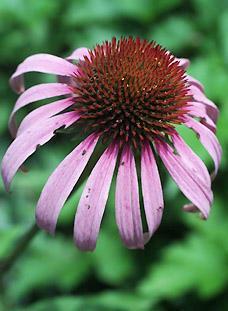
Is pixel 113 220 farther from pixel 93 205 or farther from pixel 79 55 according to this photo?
pixel 93 205

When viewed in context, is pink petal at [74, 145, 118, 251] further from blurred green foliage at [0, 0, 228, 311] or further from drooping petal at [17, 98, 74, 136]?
blurred green foliage at [0, 0, 228, 311]

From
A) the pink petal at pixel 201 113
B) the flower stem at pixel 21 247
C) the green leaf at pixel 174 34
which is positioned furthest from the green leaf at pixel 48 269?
the pink petal at pixel 201 113

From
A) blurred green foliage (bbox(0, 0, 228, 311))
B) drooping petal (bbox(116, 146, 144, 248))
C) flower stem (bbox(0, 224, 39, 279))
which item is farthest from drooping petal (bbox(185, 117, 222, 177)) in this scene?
blurred green foliage (bbox(0, 0, 228, 311))

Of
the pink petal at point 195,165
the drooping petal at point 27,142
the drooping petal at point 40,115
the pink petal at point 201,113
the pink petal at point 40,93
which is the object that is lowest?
the pink petal at point 195,165

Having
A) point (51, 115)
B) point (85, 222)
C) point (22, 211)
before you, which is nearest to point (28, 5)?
point (22, 211)

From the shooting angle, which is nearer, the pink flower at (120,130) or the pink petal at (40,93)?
the pink flower at (120,130)

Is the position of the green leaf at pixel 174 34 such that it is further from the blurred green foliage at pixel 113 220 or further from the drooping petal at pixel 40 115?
the drooping petal at pixel 40 115

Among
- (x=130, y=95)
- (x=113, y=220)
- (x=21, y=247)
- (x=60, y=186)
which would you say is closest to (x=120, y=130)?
(x=130, y=95)
